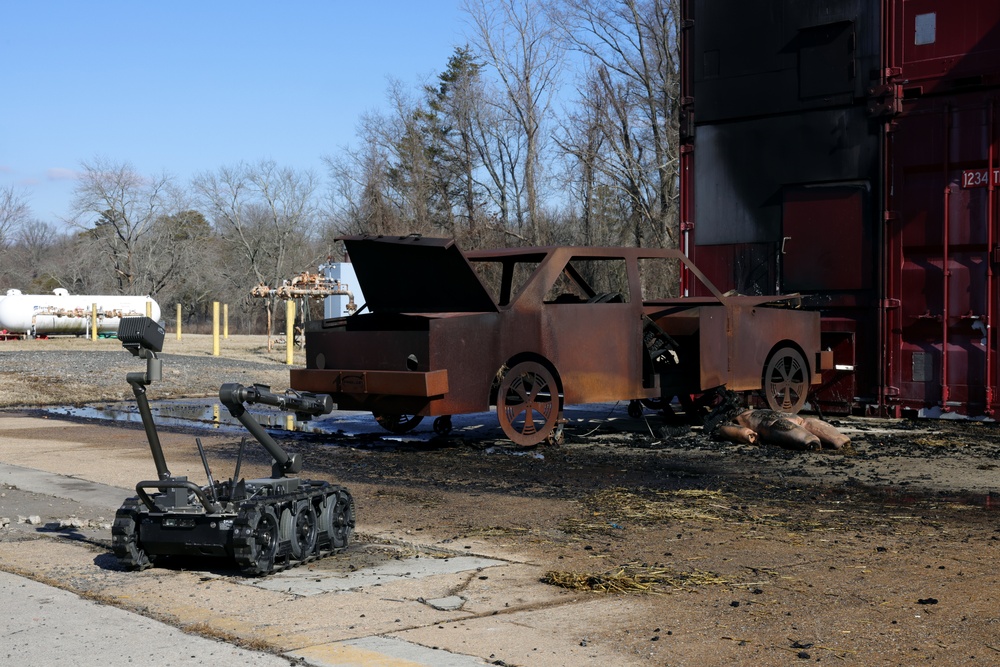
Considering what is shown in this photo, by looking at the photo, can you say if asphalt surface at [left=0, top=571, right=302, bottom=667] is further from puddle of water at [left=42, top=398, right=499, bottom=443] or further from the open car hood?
puddle of water at [left=42, top=398, right=499, bottom=443]

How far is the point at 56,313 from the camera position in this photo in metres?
49.5

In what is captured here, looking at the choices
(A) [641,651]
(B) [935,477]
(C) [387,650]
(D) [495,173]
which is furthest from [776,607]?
(D) [495,173]

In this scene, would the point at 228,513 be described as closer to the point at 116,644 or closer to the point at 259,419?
the point at 116,644

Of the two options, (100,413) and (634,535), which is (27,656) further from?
(100,413)

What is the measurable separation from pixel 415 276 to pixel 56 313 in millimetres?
41893

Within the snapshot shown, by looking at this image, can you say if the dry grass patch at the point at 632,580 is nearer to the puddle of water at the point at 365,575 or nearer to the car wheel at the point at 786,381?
the puddle of water at the point at 365,575

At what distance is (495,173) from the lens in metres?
48.9

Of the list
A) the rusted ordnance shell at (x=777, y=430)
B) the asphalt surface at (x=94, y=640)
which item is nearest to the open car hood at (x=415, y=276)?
the rusted ordnance shell at (x=777, y=430)

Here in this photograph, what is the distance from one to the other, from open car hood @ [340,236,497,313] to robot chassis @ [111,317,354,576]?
182 inches

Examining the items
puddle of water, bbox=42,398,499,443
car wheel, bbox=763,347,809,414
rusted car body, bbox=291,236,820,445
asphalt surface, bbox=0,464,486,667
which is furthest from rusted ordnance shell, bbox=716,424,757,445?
asphalt surface, bbox=0,464,486,667

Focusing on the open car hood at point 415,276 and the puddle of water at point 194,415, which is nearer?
the open car hood at point 415,276

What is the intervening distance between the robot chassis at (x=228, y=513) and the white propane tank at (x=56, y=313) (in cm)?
4396

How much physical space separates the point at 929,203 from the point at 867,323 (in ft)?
4.90

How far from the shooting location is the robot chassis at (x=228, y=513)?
19.3 feet
